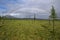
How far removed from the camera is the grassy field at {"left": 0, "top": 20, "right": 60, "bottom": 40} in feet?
14.0

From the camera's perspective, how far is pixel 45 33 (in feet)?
14.2

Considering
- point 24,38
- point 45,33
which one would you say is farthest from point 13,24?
point 45,33

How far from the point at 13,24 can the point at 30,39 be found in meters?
0.73

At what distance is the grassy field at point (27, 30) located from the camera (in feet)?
14.0

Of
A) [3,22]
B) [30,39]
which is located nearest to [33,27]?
[30,39]

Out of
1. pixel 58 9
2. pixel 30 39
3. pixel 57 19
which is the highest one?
pixel 58 9

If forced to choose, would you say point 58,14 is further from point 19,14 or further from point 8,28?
point 8,28

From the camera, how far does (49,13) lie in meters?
4.41

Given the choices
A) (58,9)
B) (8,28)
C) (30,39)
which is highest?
(58,9)

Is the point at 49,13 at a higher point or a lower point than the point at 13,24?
higher

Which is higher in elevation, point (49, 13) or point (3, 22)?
point (49, 13)

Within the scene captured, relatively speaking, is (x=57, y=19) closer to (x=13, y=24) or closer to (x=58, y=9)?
(x=58, y=9)

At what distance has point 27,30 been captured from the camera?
433 centimetres

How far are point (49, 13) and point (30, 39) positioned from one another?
1.06 metres
